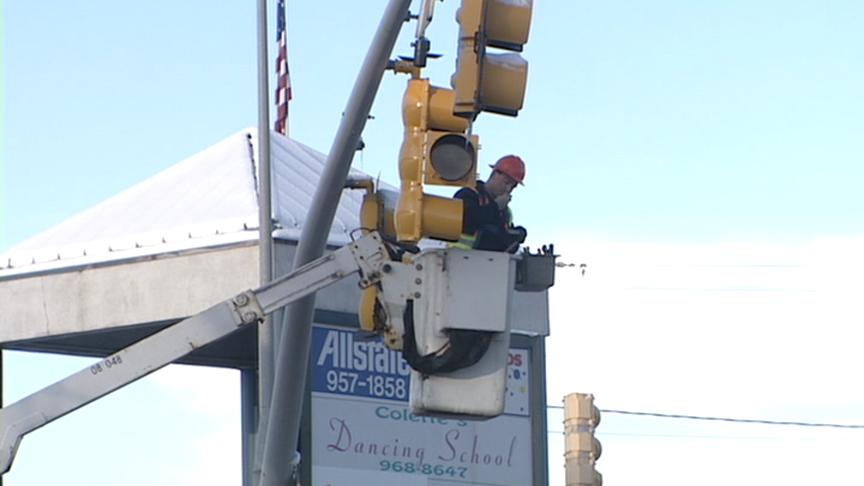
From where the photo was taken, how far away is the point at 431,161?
11.9m

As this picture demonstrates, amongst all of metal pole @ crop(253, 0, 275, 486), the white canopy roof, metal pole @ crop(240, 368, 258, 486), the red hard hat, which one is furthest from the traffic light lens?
metal pole @ crop(240, 368, 258, 486)

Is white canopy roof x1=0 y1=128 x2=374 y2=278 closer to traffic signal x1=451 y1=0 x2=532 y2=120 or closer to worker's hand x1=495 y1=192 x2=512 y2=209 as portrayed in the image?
worker's hand x1=495 y1=192 x2=512 y2=209

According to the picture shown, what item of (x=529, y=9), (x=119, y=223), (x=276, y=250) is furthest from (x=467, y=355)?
(x=119, y=223)

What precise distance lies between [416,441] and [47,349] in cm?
620

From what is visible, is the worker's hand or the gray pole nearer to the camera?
the gray pole

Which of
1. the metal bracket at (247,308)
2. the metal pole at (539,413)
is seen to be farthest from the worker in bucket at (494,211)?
the metal pole at (539,413)

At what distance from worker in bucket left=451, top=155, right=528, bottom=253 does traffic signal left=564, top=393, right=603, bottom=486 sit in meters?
13.7

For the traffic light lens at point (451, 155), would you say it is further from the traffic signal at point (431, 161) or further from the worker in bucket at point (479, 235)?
the worker in bucket at point (479, 235)

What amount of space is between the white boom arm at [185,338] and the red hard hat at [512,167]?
985 mm

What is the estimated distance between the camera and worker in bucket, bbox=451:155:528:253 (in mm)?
12578

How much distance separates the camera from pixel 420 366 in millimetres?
12414

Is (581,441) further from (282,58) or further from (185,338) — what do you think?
(185,338)

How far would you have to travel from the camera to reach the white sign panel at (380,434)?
1097 inches

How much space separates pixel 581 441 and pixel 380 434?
3155 mm
